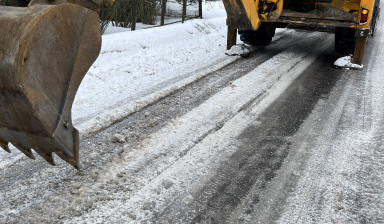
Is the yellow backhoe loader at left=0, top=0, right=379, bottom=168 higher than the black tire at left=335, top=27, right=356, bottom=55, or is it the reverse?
the yellow backhoe loader at left=0, top=0, right=379, bottom=168

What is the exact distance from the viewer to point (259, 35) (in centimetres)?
788

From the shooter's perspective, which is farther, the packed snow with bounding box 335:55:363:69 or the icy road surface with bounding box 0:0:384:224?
the packed snow with bounding box 335:55:363:69

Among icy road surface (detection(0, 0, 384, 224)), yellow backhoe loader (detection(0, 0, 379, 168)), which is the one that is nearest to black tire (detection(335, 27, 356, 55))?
icy road surface (detection(0, 0, 384, 224))

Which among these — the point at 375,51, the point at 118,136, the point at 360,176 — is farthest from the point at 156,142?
the point at 375,51

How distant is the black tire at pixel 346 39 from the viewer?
22.8 ft

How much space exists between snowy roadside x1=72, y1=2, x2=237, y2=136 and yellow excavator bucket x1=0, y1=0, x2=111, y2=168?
4.56ft

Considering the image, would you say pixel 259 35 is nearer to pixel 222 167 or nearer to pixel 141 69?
pixel 141 69

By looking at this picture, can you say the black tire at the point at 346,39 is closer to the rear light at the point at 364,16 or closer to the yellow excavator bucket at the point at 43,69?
the rear light at the point at 364,16

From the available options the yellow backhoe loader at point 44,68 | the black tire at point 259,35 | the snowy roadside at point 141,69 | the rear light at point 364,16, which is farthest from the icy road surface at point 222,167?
the black tire at point 259,35

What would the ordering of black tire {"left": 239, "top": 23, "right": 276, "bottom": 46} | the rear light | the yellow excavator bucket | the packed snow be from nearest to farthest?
1. the yellow excavator bucket
2. the rear light
3. the packed snow
4. black tire {"left": 239, "top": 23, "right": 276, "bottom": 46}

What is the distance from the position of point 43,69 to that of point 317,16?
231 inches

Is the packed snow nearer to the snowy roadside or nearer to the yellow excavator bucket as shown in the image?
the snowy roadside

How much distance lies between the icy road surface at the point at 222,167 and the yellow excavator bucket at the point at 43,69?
0.49m

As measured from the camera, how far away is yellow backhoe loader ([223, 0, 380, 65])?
600 cm
